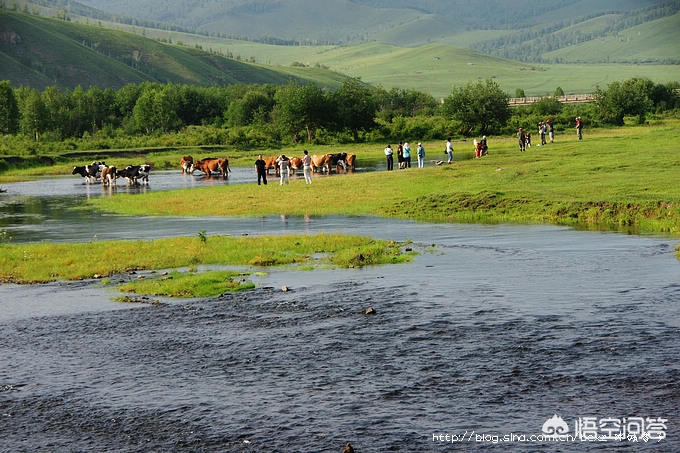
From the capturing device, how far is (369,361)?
14727 millimetres

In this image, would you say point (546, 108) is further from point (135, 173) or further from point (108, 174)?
point (108, 174)

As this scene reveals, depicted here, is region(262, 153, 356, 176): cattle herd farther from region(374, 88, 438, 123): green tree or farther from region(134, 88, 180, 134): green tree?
region(374, 88, 438, 123): green tree

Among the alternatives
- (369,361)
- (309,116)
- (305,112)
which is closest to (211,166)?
(305,112)

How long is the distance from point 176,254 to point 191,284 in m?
4.53

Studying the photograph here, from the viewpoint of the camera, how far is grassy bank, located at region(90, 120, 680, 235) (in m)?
31.3

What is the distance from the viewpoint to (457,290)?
780 inches

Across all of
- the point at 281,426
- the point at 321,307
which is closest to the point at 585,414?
the point at 281,426

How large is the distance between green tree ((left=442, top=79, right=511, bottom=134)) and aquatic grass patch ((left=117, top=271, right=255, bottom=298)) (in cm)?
8516

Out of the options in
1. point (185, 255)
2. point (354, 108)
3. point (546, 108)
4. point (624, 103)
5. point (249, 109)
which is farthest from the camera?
point (249, 109)

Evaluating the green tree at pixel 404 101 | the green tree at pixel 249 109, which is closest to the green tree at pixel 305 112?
the green tree at pixel 249 109

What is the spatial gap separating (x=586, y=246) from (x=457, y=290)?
6.75 meters

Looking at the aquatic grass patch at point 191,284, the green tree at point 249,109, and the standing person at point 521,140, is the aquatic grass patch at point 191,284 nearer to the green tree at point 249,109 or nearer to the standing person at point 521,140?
the standing person at point 521,140

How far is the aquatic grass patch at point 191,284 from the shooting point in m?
20.9

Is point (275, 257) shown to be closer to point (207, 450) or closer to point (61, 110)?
point (207, 450)
